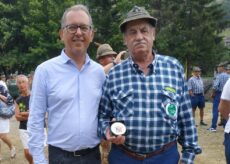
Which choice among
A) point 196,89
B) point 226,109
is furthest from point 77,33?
point 196,89

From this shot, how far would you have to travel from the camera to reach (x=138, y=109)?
274cm

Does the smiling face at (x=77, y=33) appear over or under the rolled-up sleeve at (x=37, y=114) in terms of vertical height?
over

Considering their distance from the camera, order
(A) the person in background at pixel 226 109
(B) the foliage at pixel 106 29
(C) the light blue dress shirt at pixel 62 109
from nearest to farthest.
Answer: (C) the light blue dress shirt at pixel 62 109 → (A) the person in background at pixel 226 109 → (B) the foliage at pixel 106 29

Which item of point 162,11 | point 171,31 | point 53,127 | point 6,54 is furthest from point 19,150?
point 162,11

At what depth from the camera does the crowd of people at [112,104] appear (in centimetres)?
273

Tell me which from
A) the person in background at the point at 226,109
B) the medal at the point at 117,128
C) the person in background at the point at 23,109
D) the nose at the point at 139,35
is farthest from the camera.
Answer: the person in background at the point at 23,109

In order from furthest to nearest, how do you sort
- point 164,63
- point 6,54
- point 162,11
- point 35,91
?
point 162,11 → point 6,54 → point 164,63 → point 35,91

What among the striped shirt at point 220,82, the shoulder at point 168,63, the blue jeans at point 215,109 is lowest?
the blue jeans at point 215,109

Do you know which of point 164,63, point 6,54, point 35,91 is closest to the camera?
point 35,91

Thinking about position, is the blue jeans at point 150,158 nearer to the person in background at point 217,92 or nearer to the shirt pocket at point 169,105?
the shirt pocket at point 169,105

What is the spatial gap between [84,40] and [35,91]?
514 mm

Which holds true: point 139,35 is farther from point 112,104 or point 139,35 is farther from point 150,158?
point 150,158

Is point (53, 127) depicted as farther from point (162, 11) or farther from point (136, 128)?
point (162, 11)

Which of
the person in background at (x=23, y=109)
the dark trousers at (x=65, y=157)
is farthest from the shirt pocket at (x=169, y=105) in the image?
the person in background at (x=23, y=109)
